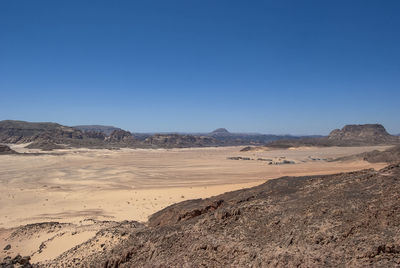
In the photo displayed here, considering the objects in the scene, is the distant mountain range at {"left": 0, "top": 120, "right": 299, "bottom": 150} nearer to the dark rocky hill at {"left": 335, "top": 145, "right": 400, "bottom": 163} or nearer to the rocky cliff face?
the rocky cliff face

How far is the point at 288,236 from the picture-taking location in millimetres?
6484

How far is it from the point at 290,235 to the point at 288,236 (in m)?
0.06

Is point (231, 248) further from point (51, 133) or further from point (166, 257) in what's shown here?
point (51, 133)

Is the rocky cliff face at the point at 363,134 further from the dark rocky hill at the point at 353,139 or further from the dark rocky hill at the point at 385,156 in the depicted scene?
the dark rocky hill at the point at 385,156

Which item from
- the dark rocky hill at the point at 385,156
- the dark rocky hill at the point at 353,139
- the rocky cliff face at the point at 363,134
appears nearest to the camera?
the dark rocky hill at the point at 385,156

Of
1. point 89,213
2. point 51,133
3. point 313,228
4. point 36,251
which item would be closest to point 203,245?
point 313,228

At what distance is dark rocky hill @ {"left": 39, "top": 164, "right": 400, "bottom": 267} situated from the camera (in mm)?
5586

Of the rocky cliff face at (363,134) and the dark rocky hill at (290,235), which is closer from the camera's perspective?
the dark rocky hill at (290,235)

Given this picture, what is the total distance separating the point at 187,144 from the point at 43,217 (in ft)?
362

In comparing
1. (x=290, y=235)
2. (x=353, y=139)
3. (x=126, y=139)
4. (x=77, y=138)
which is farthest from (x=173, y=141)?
(x=290, y=235)

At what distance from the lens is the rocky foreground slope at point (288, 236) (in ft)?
18.4

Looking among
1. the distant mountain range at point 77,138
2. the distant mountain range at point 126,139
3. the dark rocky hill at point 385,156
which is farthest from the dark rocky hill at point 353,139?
the dark rocky hill at point 385,156

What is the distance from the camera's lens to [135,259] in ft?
25.4

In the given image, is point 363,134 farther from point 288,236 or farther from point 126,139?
point 288,236
